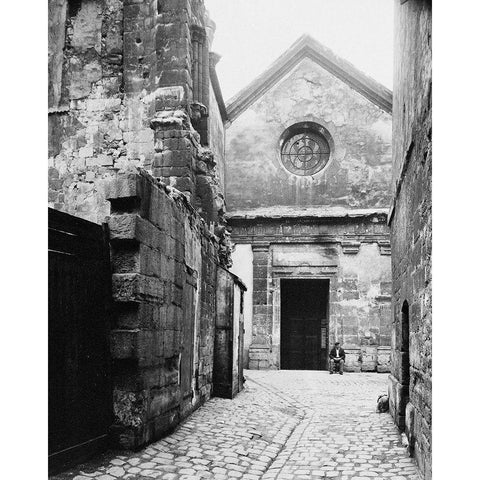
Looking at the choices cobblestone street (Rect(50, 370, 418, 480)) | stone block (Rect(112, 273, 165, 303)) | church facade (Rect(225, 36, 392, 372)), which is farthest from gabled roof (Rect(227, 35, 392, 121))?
stone block (Rect(112, 273, 165, 303))

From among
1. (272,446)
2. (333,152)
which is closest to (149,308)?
(272,446)

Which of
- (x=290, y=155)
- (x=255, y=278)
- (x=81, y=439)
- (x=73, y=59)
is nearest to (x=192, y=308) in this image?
(x=81, y=439)

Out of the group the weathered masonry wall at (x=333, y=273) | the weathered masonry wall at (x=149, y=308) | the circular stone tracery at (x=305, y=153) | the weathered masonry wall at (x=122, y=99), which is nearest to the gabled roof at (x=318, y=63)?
the circular stone tracery at (x=305, y=153)

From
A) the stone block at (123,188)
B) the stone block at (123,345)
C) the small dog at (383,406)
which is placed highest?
the stone block at (123,188)

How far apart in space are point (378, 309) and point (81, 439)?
13119 mm

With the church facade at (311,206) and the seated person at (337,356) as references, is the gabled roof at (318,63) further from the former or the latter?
the seated person at (337,356)

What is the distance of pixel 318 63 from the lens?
18.2 metres

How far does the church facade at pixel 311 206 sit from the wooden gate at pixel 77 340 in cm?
1184

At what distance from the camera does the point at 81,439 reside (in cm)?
459

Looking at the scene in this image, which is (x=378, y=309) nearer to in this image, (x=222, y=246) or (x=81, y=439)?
(x=222, y=246)

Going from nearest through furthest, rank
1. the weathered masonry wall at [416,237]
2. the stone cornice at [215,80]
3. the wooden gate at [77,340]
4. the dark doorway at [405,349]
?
the wooden gate at [77,340]
the weathered masonry wall at [416,237]
the dark doorway at [405,349]
the stone cornice at [215,80]

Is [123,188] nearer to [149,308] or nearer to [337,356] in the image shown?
[149,308]

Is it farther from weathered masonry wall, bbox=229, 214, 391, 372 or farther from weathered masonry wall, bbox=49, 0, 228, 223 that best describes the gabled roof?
weathered masonry wall, bbox=49, 0, 228, 223

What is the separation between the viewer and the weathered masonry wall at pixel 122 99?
10117 millimetres
